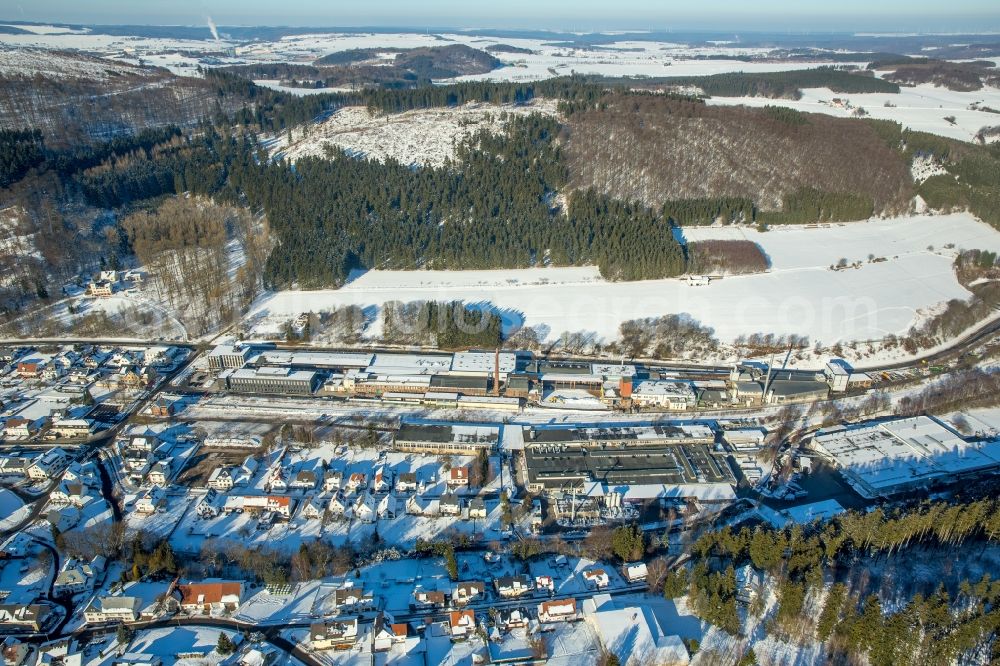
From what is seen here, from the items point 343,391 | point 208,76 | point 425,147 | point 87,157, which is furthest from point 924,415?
point 208,76

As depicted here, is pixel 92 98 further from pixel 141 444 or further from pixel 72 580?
pixel 72 580

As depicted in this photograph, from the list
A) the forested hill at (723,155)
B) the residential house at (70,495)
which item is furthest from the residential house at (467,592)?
the forested hill at (723,155)

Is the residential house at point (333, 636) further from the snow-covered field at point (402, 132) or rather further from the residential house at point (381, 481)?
the snow-covered field at point (402, 132)

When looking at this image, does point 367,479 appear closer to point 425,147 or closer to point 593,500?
point 593,500

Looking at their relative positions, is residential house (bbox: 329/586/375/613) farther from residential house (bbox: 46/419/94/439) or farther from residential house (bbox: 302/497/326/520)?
residential house (bbox: 46/419/94/439)

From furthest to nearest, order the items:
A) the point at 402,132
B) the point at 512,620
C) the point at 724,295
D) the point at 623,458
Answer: the point at 402,132, the point at 724,295, the point at 623,458, the point at 512,620

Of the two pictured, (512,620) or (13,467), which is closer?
(512,620)

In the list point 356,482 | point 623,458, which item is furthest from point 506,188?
point 356,482
